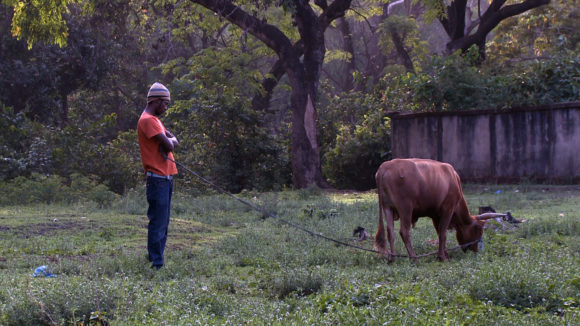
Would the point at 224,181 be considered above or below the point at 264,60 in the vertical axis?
below

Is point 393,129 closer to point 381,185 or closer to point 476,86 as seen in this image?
point 476,86

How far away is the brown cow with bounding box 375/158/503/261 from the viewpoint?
26.7 ft

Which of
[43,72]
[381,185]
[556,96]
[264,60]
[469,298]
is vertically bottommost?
[469,298]

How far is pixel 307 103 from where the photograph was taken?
2067 centimetres

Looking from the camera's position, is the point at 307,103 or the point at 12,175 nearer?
the point at 12,175

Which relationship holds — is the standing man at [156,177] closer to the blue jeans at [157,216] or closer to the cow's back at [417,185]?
the blue jeans at [157,216]

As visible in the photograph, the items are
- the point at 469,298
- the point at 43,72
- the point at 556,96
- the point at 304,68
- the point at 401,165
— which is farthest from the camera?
the point at 43,72

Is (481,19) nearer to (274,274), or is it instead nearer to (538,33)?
(538,33)

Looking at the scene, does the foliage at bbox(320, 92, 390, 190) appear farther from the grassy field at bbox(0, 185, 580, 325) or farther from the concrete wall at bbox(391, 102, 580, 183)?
the grassy field at bbox(0, 185, 580, 325)

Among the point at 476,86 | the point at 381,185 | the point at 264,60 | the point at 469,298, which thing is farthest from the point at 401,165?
the point at 264,60

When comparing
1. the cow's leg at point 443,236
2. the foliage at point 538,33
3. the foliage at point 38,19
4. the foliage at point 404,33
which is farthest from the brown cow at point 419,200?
the foliage at point 404,33

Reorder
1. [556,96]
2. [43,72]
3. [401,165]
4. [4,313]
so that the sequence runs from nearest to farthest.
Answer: [4,313] < [401,165] < [556,96] < [43,72]

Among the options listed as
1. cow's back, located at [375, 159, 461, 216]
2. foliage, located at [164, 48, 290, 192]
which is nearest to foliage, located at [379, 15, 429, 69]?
foliage, located at [164, 48, 290, 192]

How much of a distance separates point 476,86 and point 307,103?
494 cm
